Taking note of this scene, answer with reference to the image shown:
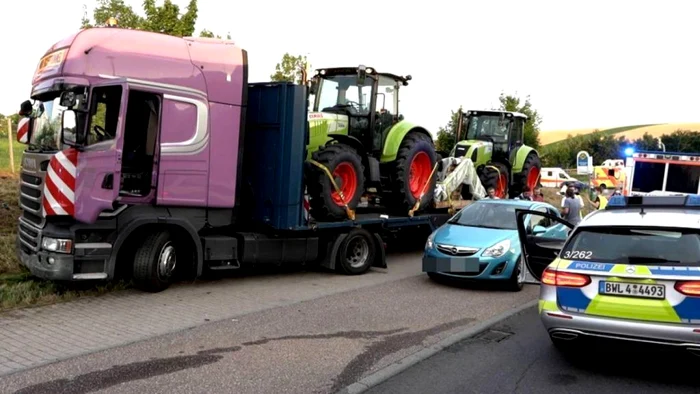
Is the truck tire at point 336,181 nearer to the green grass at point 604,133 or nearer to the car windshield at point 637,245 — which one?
the car windshield at point 637,245

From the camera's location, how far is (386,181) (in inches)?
447

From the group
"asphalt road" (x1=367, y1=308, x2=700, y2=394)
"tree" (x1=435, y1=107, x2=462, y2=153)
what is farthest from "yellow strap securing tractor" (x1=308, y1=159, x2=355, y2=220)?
"tree" (x1=435, y1=107, x2=462, y2=153)

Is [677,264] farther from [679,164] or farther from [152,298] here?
[679,164]

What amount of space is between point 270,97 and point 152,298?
345 centimetres

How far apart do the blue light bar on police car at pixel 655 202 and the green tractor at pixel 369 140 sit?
467cm

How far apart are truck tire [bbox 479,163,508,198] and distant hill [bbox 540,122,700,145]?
5622 centimetres

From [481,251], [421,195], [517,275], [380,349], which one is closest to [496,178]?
[421,195]

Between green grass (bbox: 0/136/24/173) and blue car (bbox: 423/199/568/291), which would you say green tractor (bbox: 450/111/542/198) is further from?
green grass (bbox: 0/136/24/173)

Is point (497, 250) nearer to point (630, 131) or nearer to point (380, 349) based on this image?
point (380, 349)

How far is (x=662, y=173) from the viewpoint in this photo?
580 inches

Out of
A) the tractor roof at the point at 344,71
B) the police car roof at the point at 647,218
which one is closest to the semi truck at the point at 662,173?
the tractor roof at the point at 344,71

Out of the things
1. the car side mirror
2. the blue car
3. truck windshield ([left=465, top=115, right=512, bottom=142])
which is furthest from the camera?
truck windshield ([left=465, top=115, right=512, bottom=142])

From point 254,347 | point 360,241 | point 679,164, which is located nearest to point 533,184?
point 679,164

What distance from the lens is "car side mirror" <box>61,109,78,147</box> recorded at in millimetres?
7133
